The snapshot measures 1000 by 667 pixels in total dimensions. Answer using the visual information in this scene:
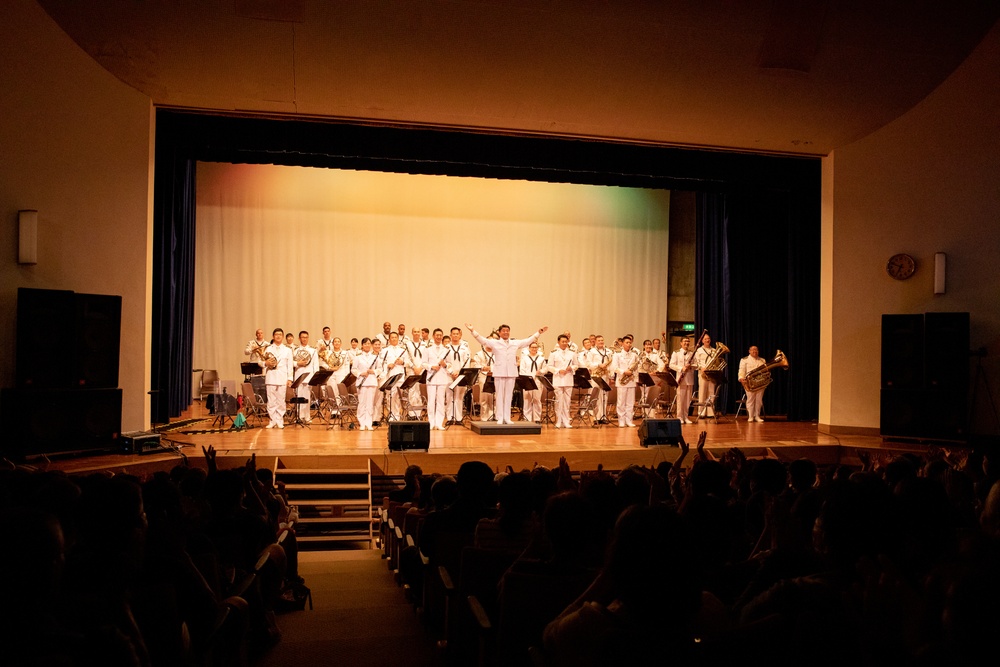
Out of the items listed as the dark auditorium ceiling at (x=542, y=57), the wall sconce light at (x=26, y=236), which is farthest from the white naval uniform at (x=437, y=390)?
the wall sconce light at (x=26, y=236)

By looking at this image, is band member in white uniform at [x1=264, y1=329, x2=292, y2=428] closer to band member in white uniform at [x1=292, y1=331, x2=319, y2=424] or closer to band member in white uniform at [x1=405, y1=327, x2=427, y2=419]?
band member in white uniform at [x1=292, y1=331, x2=319, y2=424]

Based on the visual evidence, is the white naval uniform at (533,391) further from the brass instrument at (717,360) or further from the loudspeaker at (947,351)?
the loudspeaker at (947,351)

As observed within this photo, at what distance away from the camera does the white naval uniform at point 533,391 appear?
45.5 feet

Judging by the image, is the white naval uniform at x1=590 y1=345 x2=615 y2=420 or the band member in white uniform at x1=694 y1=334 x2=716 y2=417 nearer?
the white naval uniform at x1=590 y1=345 x2=615 y2=420

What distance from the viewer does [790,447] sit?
34.7 ft

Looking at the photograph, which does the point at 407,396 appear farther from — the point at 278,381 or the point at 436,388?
the point at 278,381

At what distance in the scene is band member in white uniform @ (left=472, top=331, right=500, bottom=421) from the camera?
1318 centimetres

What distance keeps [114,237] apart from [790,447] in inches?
358

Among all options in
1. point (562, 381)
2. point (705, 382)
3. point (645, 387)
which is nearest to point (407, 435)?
point (562, 381)

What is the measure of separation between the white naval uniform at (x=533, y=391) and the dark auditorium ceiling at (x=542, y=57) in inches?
167

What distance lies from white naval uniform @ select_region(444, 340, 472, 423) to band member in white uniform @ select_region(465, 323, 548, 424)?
2.25 feet

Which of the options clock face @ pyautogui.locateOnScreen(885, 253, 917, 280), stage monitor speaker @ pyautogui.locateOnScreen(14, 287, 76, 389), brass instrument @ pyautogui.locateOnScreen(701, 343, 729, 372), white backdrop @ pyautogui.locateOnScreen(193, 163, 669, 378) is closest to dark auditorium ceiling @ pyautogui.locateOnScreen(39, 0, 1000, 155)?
clock face @ pyautogui.locateOnScreen(885, 253, 917, 280)

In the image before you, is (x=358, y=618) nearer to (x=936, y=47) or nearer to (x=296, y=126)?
(x=296, y=126)

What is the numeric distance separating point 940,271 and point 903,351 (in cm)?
126
